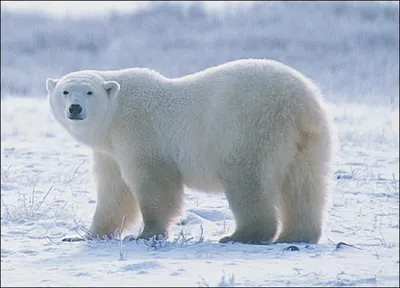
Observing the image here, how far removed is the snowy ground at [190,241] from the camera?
373 cm

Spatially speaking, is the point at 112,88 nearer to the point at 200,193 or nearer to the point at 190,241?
the point at 190,241

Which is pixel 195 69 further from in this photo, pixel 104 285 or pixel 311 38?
pixel 104 285

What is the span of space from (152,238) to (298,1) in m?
22.5

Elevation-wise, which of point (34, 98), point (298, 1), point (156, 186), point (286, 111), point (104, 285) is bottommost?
point (104, 285)

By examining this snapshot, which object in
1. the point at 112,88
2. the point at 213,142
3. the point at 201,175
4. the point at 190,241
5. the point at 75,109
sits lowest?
the point at 190,241

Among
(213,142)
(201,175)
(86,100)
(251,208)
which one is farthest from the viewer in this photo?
(86,100)

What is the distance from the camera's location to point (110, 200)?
578 centimetres

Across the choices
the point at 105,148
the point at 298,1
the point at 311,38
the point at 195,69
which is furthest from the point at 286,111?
the point at 298,1

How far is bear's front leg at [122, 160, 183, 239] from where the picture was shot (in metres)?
5.29

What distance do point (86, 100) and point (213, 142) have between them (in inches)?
37.0

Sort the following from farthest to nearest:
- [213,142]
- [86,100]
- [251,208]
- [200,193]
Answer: [200,193]
[86,100]
[213,142]
[251,208]

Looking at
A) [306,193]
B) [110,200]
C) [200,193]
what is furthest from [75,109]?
[200,193]

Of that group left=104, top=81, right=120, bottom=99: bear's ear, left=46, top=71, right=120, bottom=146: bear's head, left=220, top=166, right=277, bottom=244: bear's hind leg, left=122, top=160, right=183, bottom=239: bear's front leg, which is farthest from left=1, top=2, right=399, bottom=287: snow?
left=104, top=81, right=120, bottom=99: bear's ear

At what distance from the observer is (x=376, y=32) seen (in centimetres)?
2322
